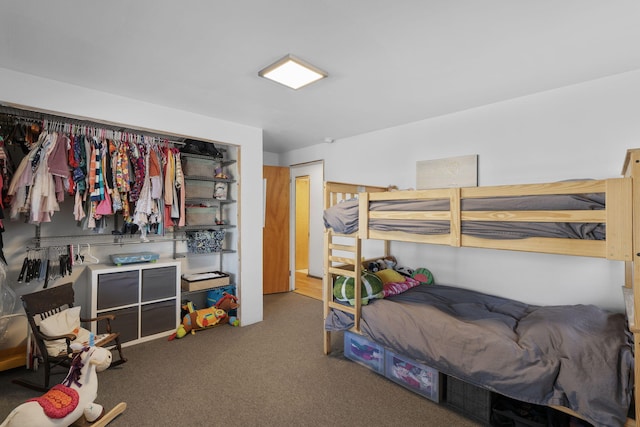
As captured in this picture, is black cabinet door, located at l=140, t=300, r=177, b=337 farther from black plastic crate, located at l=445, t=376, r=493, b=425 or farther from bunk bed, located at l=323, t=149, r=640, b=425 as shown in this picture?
black plastic crate, located at l=445, t=376, r=493, b=425

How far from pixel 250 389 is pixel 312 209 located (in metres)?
3.78

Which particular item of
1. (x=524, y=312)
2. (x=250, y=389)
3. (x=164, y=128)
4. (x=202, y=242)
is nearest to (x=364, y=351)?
(x=250, y=389)

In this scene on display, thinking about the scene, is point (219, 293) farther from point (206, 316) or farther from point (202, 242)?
point (202, 242)

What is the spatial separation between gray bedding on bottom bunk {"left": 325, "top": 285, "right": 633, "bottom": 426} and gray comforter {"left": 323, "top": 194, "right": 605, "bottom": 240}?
0.67 metres

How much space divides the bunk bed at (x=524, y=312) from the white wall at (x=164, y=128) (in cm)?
152

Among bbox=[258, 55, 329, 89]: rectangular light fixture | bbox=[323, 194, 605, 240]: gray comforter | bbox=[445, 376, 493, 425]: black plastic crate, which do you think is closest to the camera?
bbox=[323, 194, 605, 240]: gray comforter

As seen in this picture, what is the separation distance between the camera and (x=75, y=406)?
176 centimetres

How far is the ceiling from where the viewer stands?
1.61 metres

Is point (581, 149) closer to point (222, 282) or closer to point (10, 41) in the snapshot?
point (222, 282)

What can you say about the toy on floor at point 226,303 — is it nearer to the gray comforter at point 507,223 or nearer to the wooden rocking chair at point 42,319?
the wooden rocking chair at point 42,319

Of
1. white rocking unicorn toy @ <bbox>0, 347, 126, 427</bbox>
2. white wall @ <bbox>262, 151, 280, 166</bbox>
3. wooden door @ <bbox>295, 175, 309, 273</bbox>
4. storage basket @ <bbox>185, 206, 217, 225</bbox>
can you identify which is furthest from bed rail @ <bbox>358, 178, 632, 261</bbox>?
wooden door @ <bbox>295, 175, 309, 273</bbox>

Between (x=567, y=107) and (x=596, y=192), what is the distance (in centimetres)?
159

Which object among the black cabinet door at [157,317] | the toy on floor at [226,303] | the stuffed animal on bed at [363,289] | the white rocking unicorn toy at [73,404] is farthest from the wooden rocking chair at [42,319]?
the stuffed animal on bed at [363,289]

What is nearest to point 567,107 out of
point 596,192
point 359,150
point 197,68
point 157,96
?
point 596,192
